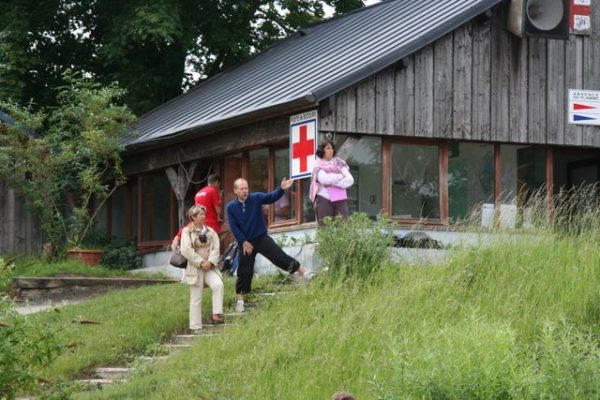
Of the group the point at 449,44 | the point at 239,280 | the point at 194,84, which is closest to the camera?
the point at 239,280

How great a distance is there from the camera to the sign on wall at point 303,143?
2153 cm

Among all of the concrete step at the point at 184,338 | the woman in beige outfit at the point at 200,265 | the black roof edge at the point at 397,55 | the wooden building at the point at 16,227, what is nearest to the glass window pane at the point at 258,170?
the black roof edge at the point at 397,55

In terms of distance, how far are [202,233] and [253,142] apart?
590cm

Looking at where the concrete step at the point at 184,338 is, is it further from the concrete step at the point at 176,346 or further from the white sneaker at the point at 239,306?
the white sneaker at the point at 239,306

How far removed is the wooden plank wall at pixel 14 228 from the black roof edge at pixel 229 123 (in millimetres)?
2567

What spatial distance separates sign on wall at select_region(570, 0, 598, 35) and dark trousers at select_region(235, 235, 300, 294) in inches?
312

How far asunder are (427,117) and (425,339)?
887 cm

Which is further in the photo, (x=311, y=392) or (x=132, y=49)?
(x=132, y=49)

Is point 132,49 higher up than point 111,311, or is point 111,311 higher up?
point 132,49

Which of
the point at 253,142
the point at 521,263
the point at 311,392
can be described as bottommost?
the point at 311,392

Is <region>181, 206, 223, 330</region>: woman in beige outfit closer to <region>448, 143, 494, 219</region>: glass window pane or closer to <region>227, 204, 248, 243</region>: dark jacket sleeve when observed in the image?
<region>227, 204, 248, 243</region>: dark jacket sleeve

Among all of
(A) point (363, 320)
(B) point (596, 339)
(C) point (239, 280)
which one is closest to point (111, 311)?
(C) point (239, 280)

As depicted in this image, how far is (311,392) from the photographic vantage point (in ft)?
45.9

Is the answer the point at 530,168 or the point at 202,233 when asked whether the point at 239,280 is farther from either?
the point at 530,168
